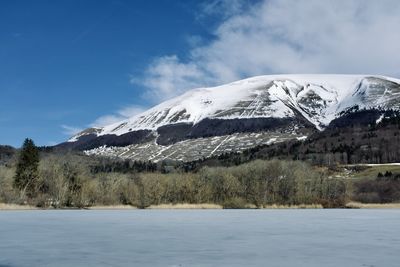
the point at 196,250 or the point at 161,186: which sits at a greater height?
the point at 161,186

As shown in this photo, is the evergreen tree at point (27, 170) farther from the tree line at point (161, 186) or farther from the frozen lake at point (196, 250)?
the frozen lake at point (196, 250)

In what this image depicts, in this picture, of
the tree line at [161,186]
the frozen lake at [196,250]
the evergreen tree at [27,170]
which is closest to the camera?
the frozen lake at [196,250]

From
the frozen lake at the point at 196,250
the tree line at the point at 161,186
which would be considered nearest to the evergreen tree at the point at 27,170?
the tree line at the point at 161,186

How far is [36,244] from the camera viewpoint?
25391 mm

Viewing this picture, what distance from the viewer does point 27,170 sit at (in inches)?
3981

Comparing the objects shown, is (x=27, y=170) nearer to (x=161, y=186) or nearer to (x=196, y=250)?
(x=161, y=186)

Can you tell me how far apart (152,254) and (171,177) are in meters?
94.2

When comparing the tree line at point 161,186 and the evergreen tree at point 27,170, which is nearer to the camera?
the tree line at point 161,186

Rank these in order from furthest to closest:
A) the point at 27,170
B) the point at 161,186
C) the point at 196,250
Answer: the point at 161,186, the point at 27,170, the point at 196,250

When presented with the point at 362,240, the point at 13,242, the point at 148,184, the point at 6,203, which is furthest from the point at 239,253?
the point at 148,184

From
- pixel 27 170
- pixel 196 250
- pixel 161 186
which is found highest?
pixel 27 170

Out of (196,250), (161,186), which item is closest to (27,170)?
(161,186)

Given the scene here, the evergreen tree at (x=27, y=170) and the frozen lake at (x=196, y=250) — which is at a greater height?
the evergreen tree at (x=27, y=170)

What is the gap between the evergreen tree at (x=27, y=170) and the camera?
100188 mm
